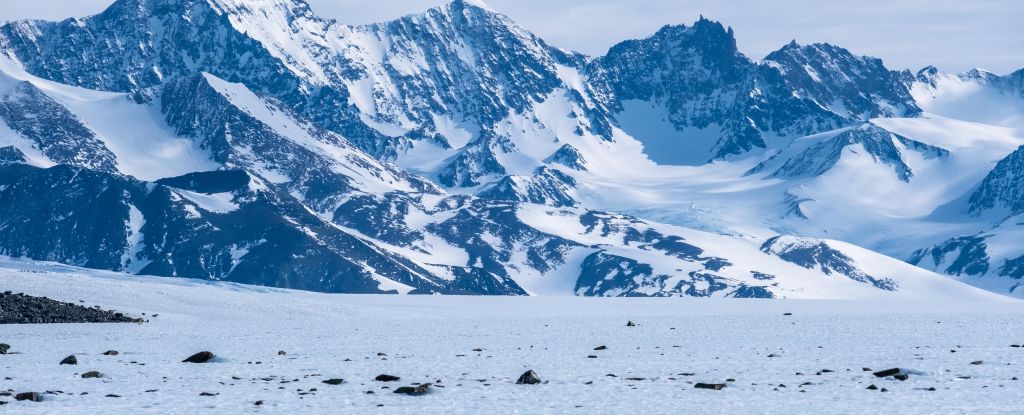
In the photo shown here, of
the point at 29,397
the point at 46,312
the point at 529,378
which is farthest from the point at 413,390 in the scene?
the point at 46,312

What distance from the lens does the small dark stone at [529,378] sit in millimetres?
64688

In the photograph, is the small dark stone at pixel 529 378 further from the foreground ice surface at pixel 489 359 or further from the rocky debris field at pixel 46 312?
the rocky debris field at pixel 46 312

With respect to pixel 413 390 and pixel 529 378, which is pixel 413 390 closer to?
pixel 413 390

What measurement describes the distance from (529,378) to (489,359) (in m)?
11.2

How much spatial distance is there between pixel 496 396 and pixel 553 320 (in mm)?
54637

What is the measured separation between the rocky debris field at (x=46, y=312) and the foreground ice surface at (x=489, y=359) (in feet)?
12.5

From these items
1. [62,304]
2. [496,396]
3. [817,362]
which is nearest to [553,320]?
[62,304]

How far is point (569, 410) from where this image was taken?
2221 inches

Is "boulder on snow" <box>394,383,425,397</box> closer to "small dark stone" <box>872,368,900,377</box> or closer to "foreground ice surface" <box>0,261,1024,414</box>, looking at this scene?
"foreground ice surface" <box>0,261,1024,414</box>

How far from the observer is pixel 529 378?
213 ft

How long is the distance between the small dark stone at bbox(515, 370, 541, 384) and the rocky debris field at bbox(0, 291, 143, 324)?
44.8 metres

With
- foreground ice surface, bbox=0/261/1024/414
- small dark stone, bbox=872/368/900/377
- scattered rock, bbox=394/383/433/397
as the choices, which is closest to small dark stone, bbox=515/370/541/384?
foreground ice surface, bbox=0/261/1024/414

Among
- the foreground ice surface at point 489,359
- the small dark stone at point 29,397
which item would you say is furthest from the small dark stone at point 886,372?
the small dark stone at point 29,397

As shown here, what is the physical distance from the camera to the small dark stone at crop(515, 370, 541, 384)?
6469cm
